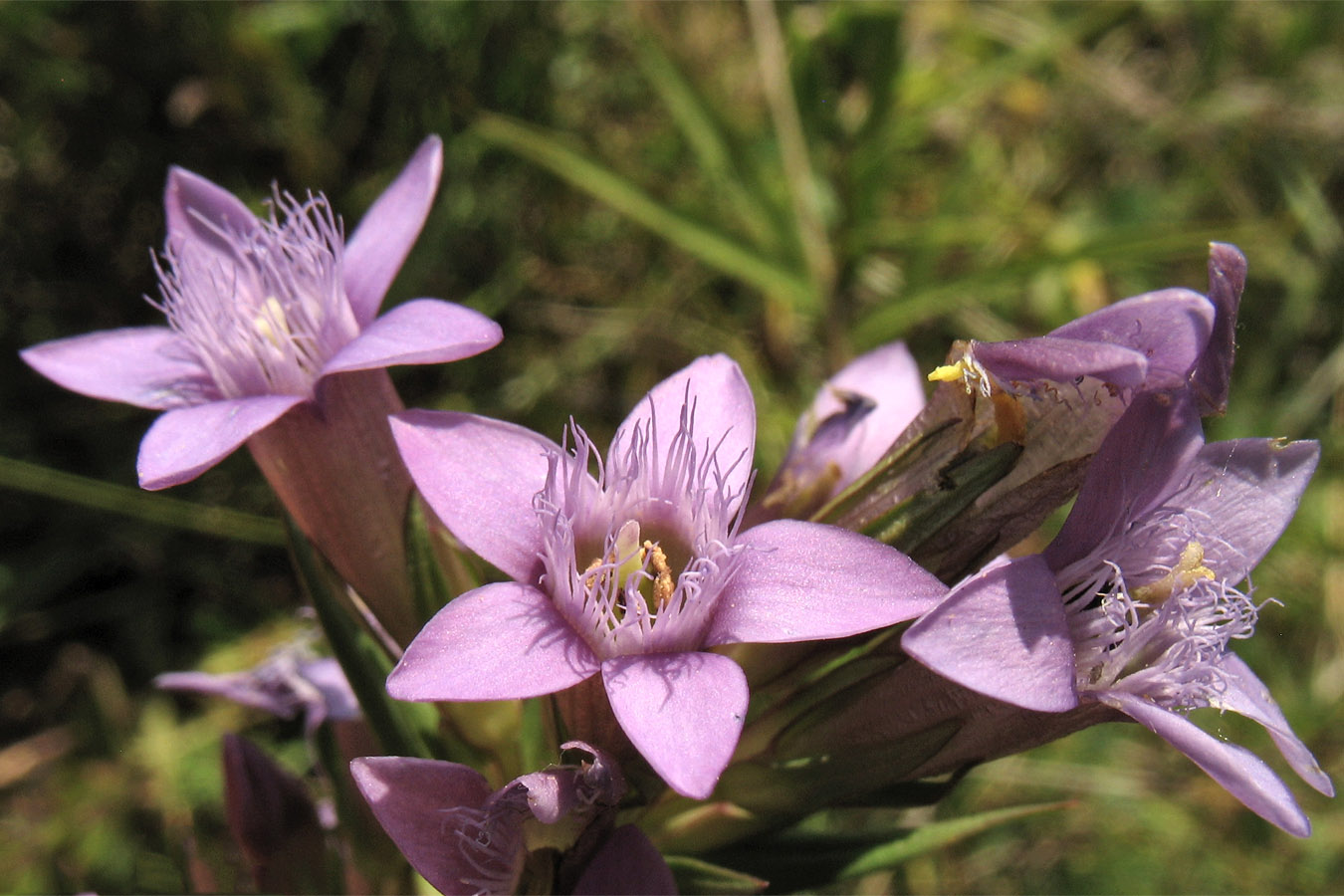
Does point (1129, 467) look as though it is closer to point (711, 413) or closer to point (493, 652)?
point (711, 413)

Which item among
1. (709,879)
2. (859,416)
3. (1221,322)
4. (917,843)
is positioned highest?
(1221,322)

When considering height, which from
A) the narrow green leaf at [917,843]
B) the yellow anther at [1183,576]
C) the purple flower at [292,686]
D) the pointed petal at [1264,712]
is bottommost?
the narrow green leaf at [917,843]

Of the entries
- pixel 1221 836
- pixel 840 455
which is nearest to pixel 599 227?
pixel 840 455

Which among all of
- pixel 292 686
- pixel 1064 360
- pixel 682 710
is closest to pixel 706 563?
pixel 682 710

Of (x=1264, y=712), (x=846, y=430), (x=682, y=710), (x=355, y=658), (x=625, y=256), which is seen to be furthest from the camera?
(x=625, y=256)

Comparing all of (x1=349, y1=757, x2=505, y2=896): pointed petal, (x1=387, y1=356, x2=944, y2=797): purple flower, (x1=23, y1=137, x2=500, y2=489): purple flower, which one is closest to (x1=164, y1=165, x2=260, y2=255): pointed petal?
(x1=23, y1=137, x2=500, y2=489): purple flower

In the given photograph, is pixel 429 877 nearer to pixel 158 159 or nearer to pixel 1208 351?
pixel 1208 351

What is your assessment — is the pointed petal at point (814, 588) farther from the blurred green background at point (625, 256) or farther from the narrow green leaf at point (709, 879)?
the blurred green background at point (625, 256)

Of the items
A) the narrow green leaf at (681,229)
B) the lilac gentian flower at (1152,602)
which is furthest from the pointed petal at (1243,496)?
the narrow green leaf at (681,229)
